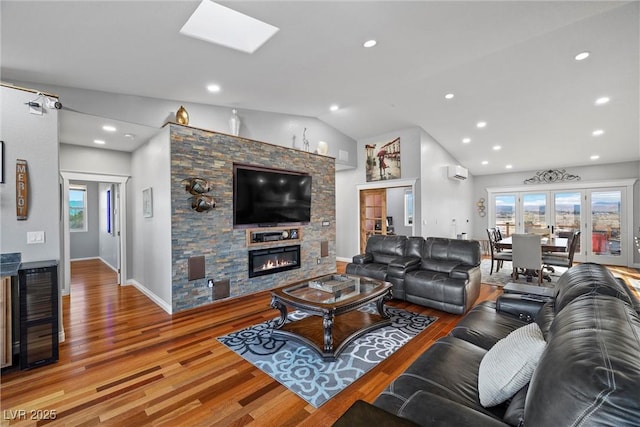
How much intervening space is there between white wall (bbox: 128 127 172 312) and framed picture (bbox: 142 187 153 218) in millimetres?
81

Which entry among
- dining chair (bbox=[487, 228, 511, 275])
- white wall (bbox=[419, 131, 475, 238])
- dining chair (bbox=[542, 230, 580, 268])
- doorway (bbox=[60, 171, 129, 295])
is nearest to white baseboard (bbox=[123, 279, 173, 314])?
doorway (bbox=[60, 171, 129, 295])

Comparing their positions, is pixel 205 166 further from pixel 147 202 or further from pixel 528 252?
pixel 528 252

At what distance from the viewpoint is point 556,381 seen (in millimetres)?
879

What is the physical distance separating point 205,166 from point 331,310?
290 cm

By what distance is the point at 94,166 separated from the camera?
16.4ft

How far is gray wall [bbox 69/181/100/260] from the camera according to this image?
25.9ft

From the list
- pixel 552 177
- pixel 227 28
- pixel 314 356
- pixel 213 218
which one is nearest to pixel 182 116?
pixel 213 218

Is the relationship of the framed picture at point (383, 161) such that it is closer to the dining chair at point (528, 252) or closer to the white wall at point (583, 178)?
the dining chair at point (528, 252)

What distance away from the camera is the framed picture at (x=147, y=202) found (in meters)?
4.41

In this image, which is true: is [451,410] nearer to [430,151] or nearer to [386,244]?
[386,244]

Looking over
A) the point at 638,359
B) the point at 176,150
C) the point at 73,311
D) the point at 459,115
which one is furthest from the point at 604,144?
the point at 73,311

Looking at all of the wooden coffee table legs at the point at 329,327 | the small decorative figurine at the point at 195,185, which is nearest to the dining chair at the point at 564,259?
the wooden coffee table legs at the point at 329,327

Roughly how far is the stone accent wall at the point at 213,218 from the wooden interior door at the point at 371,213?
242 cm

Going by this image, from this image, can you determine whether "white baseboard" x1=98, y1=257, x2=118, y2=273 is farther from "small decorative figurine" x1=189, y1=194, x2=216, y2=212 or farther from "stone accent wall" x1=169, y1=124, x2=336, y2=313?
"small decorative figurine" x1=189, y1=194, x2=216, y2=212
